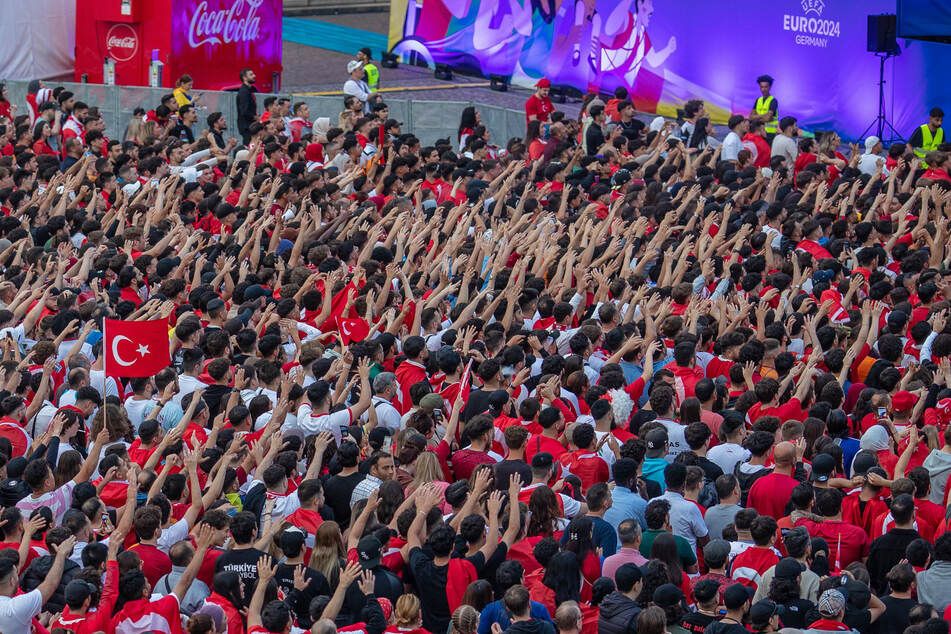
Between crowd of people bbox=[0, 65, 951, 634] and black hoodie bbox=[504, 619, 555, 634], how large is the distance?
2 centimetres

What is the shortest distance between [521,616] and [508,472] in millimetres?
1764

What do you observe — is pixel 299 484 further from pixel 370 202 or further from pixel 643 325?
A: pixel 370 202

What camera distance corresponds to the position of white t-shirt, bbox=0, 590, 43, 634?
23.1 ft

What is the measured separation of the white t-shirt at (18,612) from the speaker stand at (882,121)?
1766 centimetres

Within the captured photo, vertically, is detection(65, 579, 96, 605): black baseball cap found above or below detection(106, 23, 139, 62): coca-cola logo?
below

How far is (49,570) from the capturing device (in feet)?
24.4

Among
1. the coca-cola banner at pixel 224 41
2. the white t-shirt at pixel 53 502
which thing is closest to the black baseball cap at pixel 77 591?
the white t-shirt at pixel 53 502

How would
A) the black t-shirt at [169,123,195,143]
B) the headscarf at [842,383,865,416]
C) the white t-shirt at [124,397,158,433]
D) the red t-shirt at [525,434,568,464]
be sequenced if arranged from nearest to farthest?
the red t-shirt at [525,434,568,464] < the white t-shirt at [124,397,158,433] < the headscarf at [842,383,865,416] < the black t-shirt at [169,123,195,143]

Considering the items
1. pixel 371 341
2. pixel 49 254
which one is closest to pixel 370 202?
pixel 49 254

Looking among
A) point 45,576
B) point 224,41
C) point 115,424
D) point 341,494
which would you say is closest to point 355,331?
point 115,424

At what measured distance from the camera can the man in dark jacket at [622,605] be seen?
7242 mm

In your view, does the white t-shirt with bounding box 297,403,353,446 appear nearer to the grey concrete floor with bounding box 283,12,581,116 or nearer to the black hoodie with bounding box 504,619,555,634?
the black hoodie with bounding box 504,619,555,634

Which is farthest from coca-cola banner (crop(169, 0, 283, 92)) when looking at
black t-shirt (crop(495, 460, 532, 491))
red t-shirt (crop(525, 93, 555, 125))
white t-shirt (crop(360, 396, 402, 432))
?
black t-shirt (crop(495, 460, 532, 491))

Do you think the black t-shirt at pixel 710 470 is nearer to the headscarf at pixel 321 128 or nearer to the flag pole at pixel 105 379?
the flag pole at pixel 105 379
